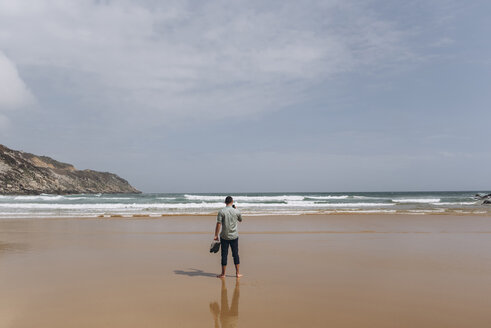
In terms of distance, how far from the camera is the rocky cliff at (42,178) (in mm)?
64125

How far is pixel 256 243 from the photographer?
1166 centimetres

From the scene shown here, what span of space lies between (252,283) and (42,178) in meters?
80.3

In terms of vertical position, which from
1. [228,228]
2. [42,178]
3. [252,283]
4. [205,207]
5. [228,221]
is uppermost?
[42,178]

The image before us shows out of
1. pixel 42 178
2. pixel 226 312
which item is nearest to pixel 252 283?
pixel 226 312

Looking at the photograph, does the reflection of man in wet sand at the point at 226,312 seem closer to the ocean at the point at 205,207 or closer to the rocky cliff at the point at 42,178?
the ocean at the point at 205,207

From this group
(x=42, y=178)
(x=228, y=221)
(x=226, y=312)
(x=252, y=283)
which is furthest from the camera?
(x=42, y=178)

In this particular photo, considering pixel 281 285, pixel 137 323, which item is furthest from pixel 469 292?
pixel 137 323

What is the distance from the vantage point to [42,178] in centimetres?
7356

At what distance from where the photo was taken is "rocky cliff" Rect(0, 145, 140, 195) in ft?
210

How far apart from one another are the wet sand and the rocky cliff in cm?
6239

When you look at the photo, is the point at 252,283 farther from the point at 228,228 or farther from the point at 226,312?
the point at 226,312

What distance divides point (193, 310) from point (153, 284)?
5.75 feet

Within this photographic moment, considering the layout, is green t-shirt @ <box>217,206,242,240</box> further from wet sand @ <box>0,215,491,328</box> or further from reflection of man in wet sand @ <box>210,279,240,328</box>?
reflection of man in wet sand @ <box>210,279,240,328</box>

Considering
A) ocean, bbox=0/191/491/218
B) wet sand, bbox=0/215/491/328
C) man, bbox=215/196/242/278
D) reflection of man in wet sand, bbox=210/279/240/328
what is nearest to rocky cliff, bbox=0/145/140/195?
ocean, bbox=0/191/491/218
